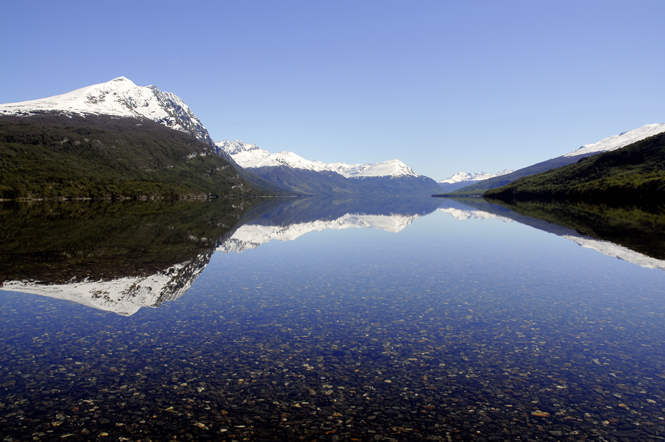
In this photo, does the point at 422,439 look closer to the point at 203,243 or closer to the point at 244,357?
the point at 244,357

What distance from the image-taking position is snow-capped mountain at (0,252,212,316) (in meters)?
24.8

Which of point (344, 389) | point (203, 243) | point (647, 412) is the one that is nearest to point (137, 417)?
point (344, 389)

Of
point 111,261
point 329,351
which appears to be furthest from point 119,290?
point 329,351

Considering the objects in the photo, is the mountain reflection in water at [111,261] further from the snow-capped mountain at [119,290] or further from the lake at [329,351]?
the lake at [329,351]

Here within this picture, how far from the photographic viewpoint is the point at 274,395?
13.7 metres

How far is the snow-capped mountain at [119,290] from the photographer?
24828 millimetres

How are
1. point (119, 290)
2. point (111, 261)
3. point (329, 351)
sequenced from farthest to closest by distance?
point (111, 261) → point (119, 290) → point (329, 351)

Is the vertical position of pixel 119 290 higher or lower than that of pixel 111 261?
lower

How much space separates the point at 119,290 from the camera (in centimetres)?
2739

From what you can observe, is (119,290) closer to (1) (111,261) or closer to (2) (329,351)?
(1) (111,261)

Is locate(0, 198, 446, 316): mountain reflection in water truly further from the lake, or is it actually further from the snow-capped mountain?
the lake

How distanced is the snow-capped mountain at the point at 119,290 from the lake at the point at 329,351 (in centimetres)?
22

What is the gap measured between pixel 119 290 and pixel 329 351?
1833cm

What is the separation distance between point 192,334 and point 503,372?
15041 millimetres
